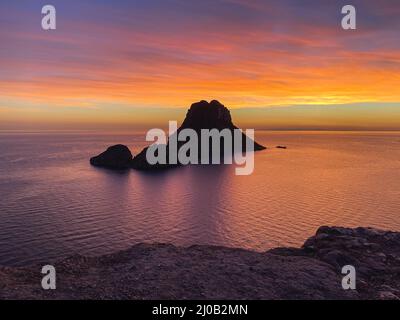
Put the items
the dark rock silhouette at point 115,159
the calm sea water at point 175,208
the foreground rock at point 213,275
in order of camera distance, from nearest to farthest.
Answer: the foreground rock at point 213,275, the calm sea water at point 175,208, the dark rock silhouette at point 115,159

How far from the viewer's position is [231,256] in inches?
1055

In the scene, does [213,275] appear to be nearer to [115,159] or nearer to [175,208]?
[175,208]

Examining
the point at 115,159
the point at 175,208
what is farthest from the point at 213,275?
the point at 115,159

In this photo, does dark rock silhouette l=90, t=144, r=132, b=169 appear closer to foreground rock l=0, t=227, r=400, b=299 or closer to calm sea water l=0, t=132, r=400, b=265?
calm sea water l=0, t=132, r=400, b=265

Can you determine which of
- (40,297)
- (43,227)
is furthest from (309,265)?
(43,227)

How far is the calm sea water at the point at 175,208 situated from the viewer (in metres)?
54.9

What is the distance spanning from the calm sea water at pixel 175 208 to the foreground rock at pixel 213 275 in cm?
2408

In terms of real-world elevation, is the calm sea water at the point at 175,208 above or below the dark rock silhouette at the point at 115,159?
below

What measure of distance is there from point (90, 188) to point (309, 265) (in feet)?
271

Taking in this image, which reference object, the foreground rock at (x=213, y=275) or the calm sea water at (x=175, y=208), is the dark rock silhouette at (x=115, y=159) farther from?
the foreground rock at (x=213, y=275)

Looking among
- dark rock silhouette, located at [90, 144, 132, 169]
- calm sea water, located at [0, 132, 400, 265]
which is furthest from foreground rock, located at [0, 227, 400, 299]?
dark rock silhouette, located at [90, 144, 132, 169]

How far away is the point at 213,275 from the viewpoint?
75.9ft

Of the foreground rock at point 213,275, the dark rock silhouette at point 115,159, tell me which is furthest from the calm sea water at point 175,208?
the foreground rock at point 213,275
